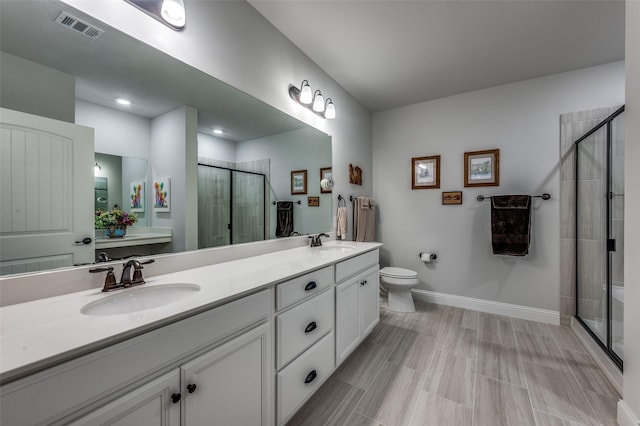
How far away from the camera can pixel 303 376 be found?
51.5 inches

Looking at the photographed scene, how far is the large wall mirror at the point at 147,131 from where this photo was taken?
90 cm

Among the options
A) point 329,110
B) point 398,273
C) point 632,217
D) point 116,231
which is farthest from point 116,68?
point 398,273

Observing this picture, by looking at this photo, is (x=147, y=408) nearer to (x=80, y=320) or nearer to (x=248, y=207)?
(x=80, y=320)

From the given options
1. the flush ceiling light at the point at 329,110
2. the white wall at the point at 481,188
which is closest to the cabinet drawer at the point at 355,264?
the white wall at the point at 481,188

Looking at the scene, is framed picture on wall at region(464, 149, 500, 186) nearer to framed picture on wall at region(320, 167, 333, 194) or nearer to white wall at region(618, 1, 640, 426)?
white wall at region(618, 1, 640, 426)

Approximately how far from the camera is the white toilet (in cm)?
266

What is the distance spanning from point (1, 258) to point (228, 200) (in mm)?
936

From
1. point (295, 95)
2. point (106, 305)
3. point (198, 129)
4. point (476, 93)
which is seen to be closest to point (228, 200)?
point (198, 129)

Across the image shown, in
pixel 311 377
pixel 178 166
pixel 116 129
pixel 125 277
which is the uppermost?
pixel 116 129

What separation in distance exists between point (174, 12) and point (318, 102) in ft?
4.10

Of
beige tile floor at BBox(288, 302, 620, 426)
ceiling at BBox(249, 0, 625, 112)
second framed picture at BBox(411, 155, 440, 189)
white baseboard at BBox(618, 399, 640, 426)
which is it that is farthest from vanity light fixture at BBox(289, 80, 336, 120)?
white baseboard at BBox(618, 399, 640, 426)

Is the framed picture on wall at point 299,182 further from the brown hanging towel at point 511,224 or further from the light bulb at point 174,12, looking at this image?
the brown hanging towel at point 511,224

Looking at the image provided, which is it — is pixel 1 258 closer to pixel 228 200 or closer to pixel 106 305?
pixel 106 305

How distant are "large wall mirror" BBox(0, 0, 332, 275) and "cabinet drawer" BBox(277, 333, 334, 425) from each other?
81cm
